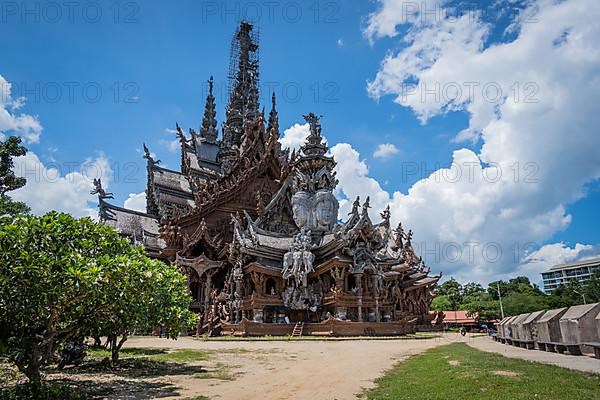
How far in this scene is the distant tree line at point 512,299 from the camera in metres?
51.7

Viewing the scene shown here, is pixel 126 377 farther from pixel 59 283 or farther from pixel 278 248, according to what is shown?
pixel 278 248

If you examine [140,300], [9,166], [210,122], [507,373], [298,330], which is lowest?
[507,373]

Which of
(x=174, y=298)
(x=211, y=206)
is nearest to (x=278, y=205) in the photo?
(x=211, y=206)

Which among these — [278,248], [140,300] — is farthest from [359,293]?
[140,300]

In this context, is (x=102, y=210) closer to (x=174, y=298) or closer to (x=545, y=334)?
(x=174, y=298)

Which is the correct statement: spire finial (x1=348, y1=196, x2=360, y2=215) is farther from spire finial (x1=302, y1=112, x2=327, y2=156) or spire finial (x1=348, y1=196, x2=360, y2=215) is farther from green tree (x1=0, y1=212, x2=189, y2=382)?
green tree (x1=0, y1=212, x2=189, y2=382)

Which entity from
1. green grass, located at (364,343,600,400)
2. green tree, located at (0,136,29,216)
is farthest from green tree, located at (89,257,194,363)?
green tree, located at (0,136,29,216)

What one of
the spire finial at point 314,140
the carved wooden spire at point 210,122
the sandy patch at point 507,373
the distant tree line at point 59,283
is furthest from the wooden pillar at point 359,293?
the carved wooden spire at point 210,122

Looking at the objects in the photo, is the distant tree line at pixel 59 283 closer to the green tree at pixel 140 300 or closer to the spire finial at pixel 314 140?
the green tree at pixel 140 300

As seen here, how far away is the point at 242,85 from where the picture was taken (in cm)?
5897

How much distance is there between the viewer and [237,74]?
2362 inches

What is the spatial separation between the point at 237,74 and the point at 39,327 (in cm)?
5599

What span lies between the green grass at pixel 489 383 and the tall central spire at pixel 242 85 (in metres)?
45.1

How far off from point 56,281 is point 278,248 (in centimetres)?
2284
